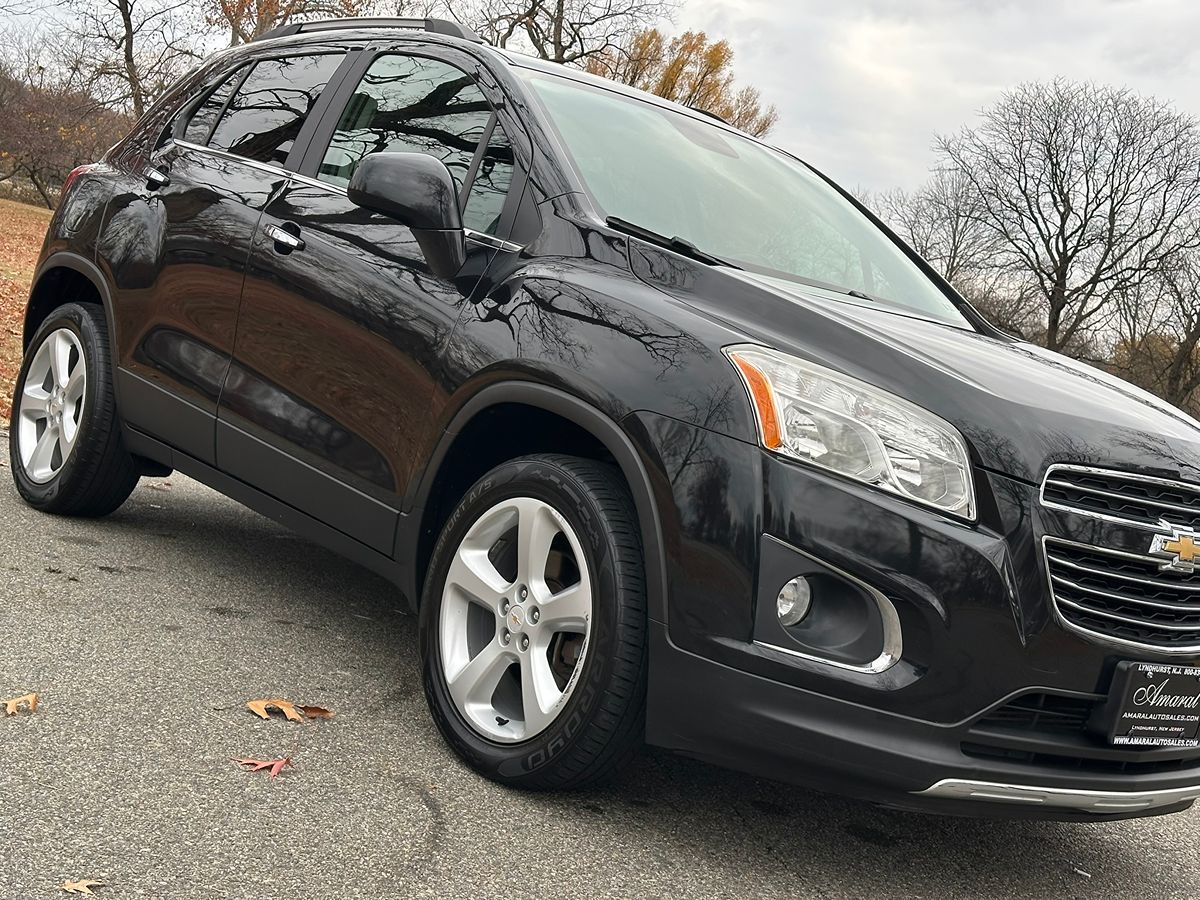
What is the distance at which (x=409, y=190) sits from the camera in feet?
10.6

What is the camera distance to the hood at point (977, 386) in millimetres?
2656

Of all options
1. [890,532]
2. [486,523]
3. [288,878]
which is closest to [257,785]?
[288,878]

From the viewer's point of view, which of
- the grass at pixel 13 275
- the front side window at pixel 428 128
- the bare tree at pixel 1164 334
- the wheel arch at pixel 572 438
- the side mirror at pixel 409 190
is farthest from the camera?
the bare tree at pixel 1164 334

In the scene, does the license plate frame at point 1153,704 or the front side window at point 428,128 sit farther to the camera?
the front side window at point 428,128

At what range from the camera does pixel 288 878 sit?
Answer: 240cm

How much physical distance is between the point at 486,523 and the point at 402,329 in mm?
646

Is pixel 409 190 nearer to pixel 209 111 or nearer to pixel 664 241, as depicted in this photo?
pixel 664 241

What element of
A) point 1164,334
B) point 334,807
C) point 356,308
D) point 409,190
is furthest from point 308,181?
point 1164,334

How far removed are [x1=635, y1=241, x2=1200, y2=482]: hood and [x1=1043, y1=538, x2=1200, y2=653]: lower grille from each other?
0.63 feet

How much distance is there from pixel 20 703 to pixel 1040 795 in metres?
2.35

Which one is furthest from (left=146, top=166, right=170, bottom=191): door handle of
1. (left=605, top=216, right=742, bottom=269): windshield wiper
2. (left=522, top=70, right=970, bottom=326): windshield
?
(left=605, top=216, right=742, bottom=269): windshield wiper

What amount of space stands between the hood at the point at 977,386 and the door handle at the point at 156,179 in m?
2.36

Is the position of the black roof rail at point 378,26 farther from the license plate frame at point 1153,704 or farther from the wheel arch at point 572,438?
the license plate frame at point 1153,704

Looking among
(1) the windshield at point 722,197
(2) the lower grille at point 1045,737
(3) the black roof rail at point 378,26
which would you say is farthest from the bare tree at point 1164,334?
(2) the lower grille at point 1045,737
